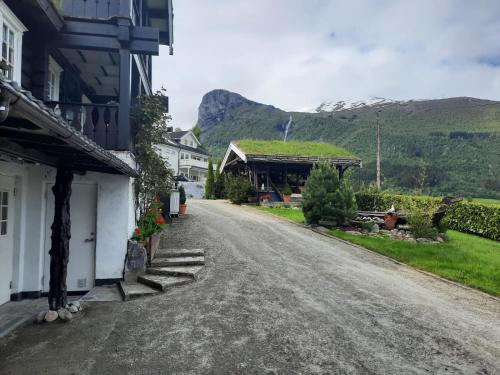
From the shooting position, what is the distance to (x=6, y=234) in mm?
6199

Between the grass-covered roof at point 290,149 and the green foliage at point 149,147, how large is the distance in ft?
46.2

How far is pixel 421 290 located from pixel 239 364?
5384 millimetres

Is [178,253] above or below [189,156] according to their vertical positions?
below

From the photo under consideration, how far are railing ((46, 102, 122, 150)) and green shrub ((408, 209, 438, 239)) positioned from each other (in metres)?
11.0

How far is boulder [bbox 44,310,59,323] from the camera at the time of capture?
531cm

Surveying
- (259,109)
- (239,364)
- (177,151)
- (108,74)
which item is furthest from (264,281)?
(259,109)

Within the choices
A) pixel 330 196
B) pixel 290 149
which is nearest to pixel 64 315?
pixel 330 196

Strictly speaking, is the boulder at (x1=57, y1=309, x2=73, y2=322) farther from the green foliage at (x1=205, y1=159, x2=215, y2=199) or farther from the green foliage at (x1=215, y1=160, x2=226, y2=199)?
the green foliage at (x1=205, y1=159, x2=215, y2=199)

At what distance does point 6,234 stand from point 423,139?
223ft

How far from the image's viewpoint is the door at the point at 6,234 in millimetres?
6043

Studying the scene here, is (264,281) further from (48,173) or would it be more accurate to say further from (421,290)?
(48,173)

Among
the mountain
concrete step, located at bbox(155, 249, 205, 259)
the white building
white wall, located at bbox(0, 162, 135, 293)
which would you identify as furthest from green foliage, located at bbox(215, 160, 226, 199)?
white wall, located at bbox(0, 162, 135, 293)

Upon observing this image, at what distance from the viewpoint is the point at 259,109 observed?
5226 inches

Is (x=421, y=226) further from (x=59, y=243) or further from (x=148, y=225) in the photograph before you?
(x=59, y=243)
